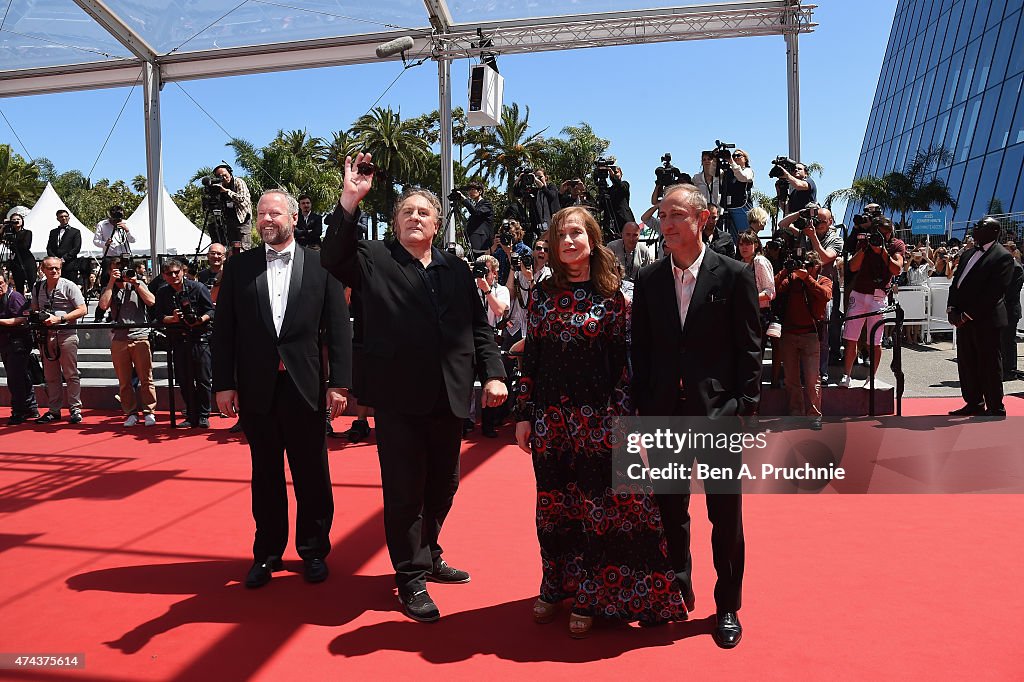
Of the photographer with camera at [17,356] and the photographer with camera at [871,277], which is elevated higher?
the photographer with camera at [871,277]

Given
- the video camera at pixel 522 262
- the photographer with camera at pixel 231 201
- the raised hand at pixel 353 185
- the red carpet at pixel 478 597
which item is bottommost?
the red carpet at pixel 478 597

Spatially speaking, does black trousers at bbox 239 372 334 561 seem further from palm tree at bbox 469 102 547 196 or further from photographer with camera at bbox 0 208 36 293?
palm tree at bbox 469 102 547 196

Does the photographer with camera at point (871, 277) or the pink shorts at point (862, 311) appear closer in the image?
the photographer with camera at point (871, 277)

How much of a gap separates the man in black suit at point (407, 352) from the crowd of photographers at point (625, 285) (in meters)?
2.37

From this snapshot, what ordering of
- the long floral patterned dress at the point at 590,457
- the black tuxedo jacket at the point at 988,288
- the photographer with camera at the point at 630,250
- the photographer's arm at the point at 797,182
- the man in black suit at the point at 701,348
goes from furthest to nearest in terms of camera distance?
the photographer's arm at the point at 797,182
the photographer with camera at the point at 630,250
the black tuxedo jacket at the point at 988,288
the long floral patterned dress at the point at 590,457
the man in black suit at the point at 701,348

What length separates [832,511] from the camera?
15.4ft

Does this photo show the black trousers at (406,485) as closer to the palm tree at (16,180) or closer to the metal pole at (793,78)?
the metal pole at (793,78)

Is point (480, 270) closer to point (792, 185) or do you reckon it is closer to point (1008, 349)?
Answer: point (792, 185)

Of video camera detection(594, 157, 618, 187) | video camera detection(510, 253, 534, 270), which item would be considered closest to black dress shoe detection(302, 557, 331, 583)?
video camera detection(510, 253, 534, 270)

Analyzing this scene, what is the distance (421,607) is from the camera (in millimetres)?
3242

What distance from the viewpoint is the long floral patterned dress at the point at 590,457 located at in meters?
3.05

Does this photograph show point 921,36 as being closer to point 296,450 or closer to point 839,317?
point 839,317

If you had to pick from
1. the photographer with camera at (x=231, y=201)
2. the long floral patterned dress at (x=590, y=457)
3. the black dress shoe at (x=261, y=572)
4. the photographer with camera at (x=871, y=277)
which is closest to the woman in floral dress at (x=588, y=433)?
the long floral patterned dress at (x=590, y=457)

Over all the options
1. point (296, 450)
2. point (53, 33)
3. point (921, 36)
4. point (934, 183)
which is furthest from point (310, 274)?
point (921, 36)
